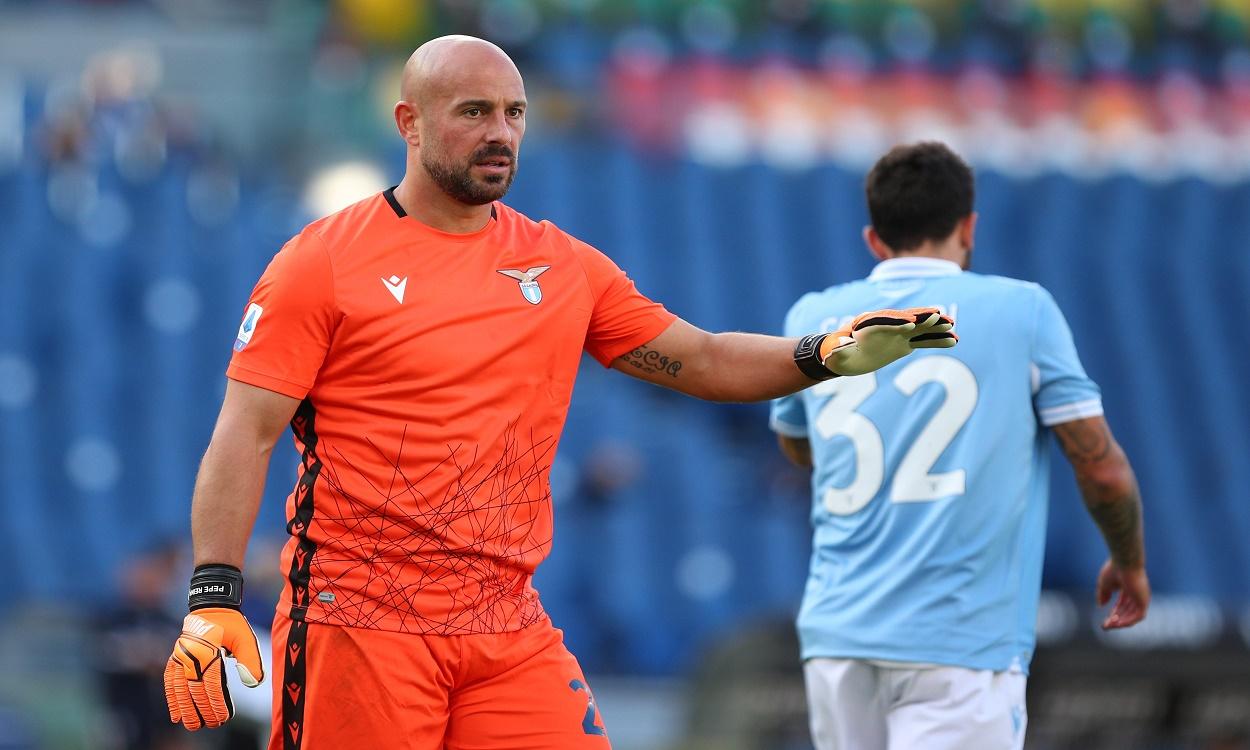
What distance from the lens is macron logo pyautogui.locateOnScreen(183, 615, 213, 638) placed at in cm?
329

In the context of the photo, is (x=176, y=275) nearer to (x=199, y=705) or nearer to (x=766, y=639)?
(x=766, y=639)

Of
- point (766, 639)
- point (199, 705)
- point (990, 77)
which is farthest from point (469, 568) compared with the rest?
point (990, 77)

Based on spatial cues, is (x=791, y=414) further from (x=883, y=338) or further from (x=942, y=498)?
(x=883, y=338)

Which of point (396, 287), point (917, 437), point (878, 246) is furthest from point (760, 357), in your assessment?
point (396, 287)

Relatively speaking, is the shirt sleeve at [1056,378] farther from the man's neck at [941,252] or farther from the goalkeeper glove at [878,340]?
A: the goalkeeper glove at [878,340]

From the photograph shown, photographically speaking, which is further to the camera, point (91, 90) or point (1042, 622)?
point (91, 90)

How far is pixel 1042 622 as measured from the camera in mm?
7961

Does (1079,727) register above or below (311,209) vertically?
below

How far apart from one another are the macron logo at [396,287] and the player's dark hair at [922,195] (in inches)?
52.2

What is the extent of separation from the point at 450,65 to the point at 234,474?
960 mm

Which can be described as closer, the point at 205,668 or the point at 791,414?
the point at 205,668

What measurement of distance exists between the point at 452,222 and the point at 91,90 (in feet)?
29.9

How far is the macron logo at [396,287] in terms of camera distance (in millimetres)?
3492

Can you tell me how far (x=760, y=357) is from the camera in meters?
3.78
